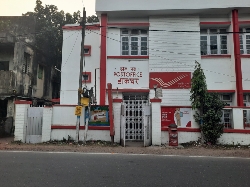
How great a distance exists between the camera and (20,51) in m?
16.3

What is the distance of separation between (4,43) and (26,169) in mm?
12486

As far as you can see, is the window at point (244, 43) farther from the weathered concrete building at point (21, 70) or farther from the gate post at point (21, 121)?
the weathered concrete building at point (21, 70)

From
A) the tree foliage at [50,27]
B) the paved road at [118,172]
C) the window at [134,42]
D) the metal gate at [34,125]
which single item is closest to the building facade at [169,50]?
the window at [134,42]

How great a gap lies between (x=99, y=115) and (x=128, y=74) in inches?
154

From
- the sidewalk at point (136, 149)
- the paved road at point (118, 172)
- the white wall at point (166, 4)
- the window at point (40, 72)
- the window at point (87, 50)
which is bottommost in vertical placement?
the sidewalk at point (136, 149)

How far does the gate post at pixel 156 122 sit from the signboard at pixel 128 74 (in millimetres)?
3467

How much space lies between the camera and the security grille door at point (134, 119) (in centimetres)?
1122

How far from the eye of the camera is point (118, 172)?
5.68 metres

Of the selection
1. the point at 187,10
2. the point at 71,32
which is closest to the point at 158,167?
the point at 187,10

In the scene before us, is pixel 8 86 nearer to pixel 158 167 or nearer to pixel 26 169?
pixel 26 169

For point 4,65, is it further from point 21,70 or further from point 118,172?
point 118,172

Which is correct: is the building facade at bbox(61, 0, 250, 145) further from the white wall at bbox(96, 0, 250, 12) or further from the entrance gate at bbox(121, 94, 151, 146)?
the entrance gate at bbox(121, 94, 151, 146)

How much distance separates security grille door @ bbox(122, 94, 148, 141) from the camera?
11219mm

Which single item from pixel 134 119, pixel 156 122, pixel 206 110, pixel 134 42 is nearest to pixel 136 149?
pixel 156 122
